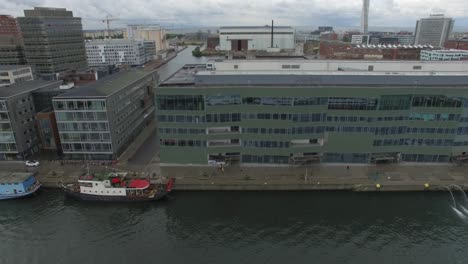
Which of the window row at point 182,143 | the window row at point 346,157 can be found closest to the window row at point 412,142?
the window row at point 346,157

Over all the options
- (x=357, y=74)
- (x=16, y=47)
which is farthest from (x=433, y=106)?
(x=16, y=47)

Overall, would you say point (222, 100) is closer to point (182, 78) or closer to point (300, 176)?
point (182, 78)

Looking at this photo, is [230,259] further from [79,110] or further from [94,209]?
[79,110]

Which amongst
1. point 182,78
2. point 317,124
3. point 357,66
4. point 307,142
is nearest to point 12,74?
point 182,78

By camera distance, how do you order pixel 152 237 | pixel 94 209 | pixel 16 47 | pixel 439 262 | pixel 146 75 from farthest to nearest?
pixel 16 47, pixel 146 75, pixel 94 209, pixel 152 237, pixel 439 262

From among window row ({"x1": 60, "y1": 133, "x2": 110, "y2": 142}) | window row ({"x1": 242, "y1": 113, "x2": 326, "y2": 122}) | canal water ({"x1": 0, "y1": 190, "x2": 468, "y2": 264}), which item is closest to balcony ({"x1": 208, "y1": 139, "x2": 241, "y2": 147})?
window row ({"x1": 242, "y1": 113, "x2": 326, "y2": 122})

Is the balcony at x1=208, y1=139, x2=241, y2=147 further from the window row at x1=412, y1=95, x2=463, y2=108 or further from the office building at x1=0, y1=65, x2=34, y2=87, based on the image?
the office building at x1=0, y1=65, x2=34, y2=87
